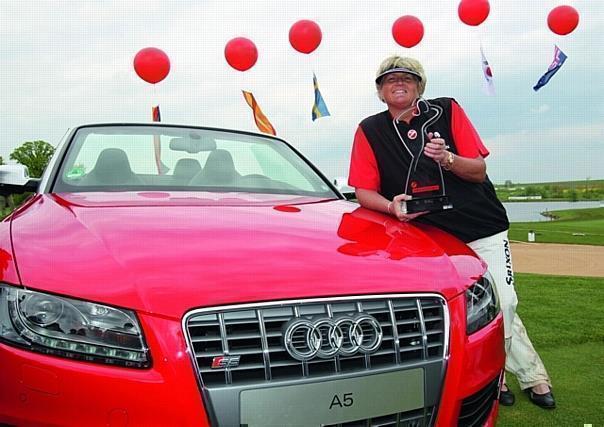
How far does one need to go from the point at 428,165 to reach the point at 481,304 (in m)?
Answer: 1.08

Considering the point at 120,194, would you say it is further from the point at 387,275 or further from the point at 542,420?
the point at 542,420

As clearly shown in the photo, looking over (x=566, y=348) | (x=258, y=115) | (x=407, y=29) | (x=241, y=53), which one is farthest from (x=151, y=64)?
(x=566, y=348)

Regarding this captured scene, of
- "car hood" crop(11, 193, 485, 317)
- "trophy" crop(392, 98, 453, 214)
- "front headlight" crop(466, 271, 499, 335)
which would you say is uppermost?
"trophy" crop(392, 98, 453, 214)

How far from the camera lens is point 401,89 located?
3061 mm

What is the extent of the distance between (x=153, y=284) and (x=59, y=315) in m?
0.26

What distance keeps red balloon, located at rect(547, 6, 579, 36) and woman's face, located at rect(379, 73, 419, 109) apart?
9.10 meters

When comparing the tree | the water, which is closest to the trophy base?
the water

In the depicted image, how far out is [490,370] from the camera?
1.95 metres

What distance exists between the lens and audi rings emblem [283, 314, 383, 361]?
1551mm

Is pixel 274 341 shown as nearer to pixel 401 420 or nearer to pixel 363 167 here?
pixel 401 420

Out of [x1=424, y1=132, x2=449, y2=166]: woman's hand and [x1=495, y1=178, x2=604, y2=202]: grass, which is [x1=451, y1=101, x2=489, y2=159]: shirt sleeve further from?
[x1=495, y1=178, x2=604, y2=202]: grass

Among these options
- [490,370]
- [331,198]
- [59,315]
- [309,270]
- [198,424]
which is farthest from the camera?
[331,198]

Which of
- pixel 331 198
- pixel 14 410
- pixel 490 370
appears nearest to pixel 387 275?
pixel 490 370

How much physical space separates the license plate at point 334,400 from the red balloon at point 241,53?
10.3m
